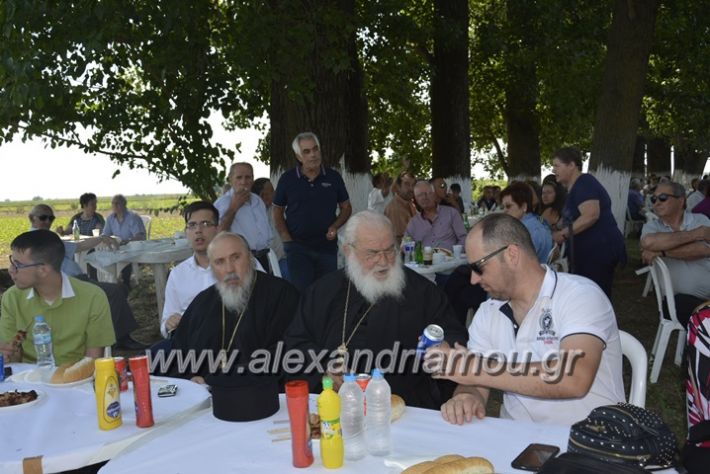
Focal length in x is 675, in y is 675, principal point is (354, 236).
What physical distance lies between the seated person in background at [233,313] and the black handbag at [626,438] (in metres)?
2.47

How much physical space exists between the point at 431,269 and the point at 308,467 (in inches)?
179

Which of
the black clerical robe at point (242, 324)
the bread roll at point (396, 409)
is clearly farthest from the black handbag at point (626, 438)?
the black clerical robe at point (242, 324)

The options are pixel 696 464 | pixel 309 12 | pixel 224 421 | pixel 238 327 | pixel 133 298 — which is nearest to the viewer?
pixel 696 464

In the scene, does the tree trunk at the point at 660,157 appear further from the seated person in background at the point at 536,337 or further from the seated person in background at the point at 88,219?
the seated person in background at the point at 536,337

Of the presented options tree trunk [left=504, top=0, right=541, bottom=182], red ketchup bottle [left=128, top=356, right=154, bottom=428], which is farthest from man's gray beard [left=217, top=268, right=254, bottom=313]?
tree trunk [left=504, top=0, right=541, bottom=182]

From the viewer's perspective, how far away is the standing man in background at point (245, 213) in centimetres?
706

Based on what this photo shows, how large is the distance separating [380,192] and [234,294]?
877 centimetres

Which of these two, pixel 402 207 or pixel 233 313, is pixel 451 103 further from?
pixel 233 313

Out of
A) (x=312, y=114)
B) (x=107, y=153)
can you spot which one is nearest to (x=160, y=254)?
(x=107, y=153)

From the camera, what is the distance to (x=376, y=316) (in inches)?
149

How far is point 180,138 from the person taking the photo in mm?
8289

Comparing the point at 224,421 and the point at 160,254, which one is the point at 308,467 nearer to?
the point at 224,421

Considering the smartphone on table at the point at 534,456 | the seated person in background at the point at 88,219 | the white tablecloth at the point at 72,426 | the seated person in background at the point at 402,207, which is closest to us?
the smartphone on table at the point at 534,456

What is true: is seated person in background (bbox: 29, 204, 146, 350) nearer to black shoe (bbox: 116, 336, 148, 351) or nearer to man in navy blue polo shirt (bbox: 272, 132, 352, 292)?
black shoe (bbox: 116, 336, 148, 351)
